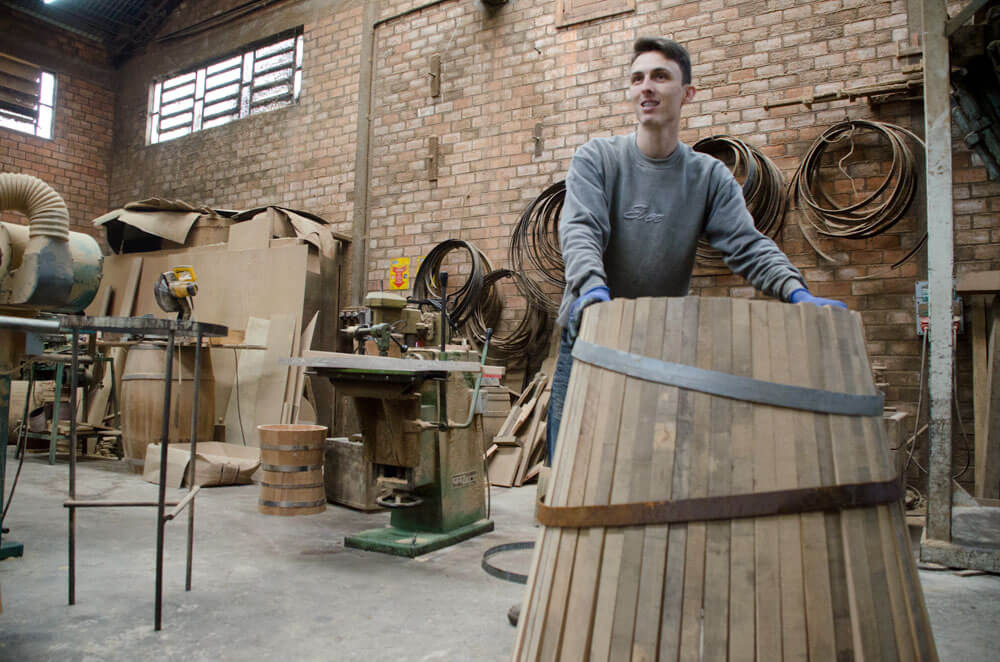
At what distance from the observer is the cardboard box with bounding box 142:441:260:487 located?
192 inches

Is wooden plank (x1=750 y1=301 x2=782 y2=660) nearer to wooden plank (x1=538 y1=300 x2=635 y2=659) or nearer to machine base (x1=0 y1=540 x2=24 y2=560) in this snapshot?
wooden plank (x1=538 y1=300 x2=635 y2=659)

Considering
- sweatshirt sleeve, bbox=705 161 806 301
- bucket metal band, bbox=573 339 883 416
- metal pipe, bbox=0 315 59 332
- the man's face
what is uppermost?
the man's face

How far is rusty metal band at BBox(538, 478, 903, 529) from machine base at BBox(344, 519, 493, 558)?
8.15 ft

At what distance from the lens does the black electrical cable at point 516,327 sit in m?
6.27

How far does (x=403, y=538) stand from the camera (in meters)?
3.50

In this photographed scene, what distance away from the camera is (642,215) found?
186 centimetres

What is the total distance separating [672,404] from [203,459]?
4.67 m

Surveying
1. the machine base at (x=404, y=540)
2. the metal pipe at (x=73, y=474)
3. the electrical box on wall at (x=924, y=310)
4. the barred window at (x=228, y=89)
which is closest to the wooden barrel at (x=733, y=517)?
the metal pipe at (x=73, y=474)

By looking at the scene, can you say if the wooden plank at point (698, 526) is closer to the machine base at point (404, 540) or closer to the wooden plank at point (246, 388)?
the machine base at point (404, 540)

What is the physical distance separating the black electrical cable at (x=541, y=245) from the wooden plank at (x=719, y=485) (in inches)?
196

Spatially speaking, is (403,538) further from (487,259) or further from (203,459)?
(487,259)

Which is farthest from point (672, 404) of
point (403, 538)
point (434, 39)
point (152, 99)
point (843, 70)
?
point (152, 99)

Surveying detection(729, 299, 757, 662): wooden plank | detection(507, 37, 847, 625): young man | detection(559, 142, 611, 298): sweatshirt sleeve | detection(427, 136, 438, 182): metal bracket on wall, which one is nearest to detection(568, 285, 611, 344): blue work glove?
detection(559, 142, 611, 298): sweatshirt sleeve

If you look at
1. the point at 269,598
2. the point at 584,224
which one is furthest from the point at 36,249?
the point at 584,224
